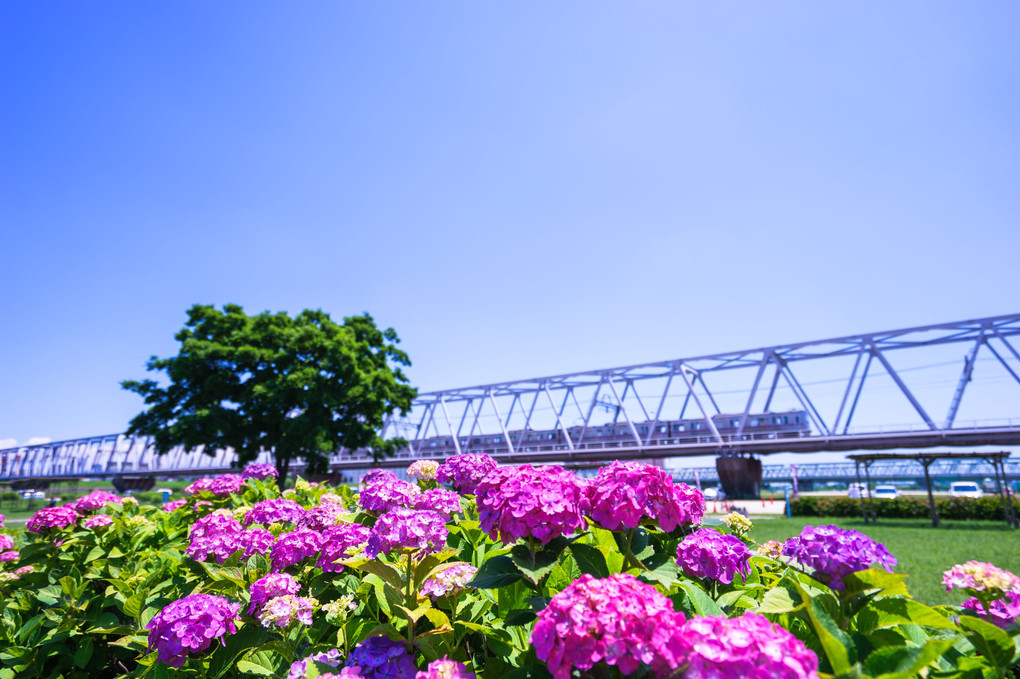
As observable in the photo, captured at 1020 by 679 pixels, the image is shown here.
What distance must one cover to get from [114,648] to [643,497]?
13.0ft

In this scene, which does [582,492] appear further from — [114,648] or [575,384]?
[575,384]

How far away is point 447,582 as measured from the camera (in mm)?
2162

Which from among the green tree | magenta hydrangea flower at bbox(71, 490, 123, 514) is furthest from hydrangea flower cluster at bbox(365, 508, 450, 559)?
the green tree

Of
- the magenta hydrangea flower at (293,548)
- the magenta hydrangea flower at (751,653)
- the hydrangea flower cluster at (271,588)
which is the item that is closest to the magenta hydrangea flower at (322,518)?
the magenta hydrangea flower at (293,548)

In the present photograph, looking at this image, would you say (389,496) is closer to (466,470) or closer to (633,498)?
(466,470)

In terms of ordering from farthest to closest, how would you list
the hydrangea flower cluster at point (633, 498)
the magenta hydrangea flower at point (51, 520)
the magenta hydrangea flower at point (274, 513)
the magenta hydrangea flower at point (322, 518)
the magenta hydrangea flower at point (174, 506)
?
the magenta hydrangea flower at point (174, 506) < the magenta hydrangea flower at point (51, 520) < the magenta hydrangea flower at point (274, 513) < the magenta hydrangea flower at point (322, 518) < the hydrangea flower cluster at point (633, 498)

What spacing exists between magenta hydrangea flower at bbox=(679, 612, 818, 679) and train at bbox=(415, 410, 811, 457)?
1368 inches

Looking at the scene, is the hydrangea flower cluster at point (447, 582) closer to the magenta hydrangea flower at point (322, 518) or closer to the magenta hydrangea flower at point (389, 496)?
the magenta hydrangea flower at point (389, 496)

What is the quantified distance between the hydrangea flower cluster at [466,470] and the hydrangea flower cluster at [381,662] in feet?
5.27

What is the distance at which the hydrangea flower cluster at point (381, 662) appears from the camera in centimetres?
177

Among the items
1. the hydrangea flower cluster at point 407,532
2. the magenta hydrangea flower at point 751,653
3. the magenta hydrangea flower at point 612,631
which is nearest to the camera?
the magenta hydrangea flower at point 751,653

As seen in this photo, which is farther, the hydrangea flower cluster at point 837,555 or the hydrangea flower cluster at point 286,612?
the hydrangea flower cluster at point 286,612

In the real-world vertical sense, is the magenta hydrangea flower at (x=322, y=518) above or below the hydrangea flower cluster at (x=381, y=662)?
above

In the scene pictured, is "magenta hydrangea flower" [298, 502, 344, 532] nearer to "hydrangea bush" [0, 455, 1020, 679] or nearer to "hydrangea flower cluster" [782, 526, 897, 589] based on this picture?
"hydrangea bush" [0, 455, 1020, 679]
